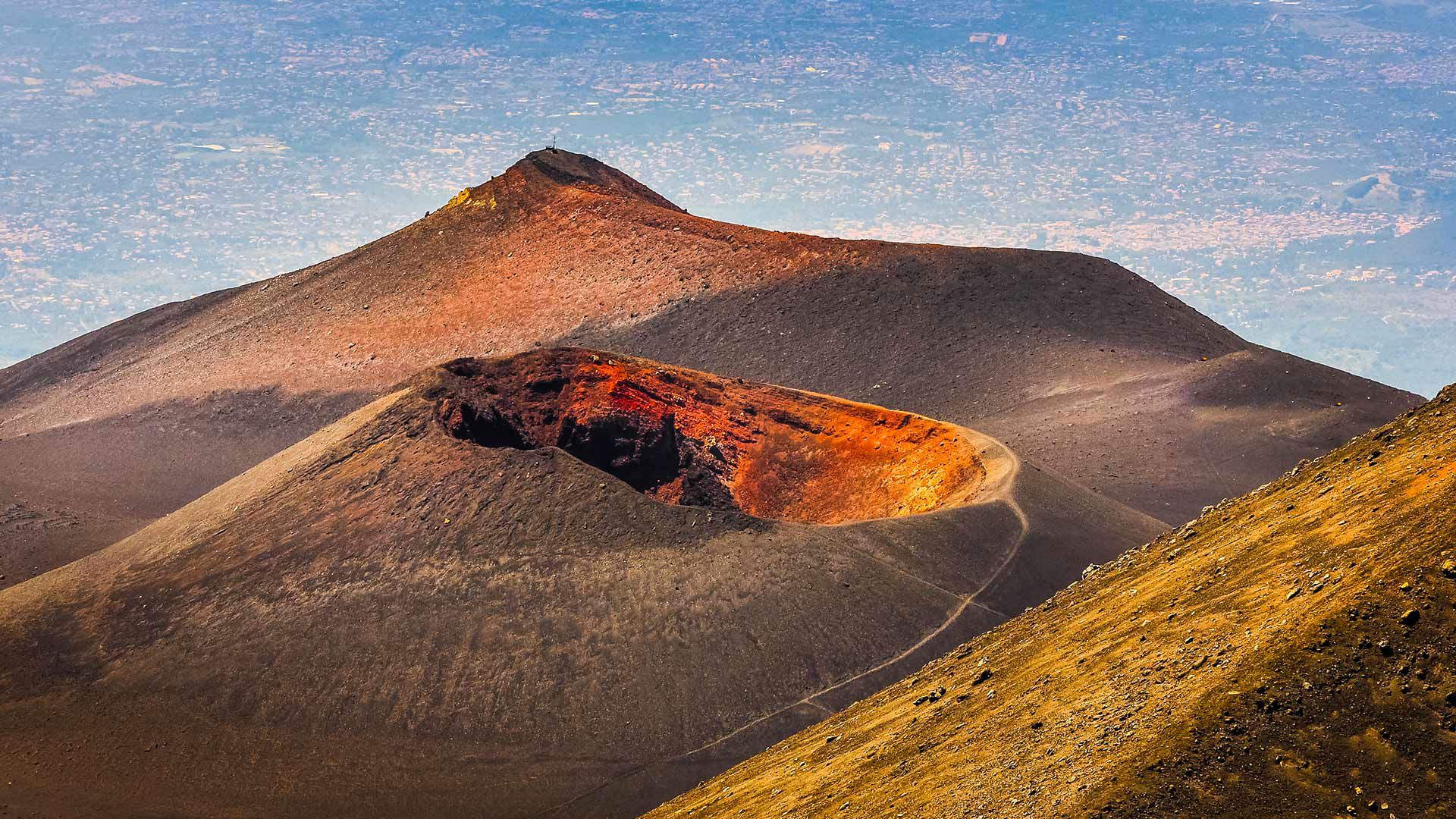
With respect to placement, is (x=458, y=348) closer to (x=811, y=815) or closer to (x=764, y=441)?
(x=764, y=441)

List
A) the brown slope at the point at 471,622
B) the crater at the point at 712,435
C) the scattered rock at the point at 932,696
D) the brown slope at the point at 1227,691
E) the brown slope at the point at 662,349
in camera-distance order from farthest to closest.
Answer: the brown slope at the point at 662,349 < the crater at the point at 712,435 < the brown slope at the point at 471,622 < the scattered rock at the point at 932,696 < the brown slope at the point at 1227,691

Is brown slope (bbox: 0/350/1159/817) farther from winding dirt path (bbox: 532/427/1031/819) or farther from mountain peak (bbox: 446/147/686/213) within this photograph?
mountain peak (bbox: 446/147/686/213)

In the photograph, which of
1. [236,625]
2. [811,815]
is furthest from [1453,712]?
[236,625]

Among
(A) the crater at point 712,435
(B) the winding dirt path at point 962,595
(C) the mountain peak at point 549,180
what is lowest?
(B) the winding dirt path at point 962,595

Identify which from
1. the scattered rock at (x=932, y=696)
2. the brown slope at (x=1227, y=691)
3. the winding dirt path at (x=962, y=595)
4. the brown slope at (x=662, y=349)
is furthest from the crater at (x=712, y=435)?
the brown slope at (x=1227, y=691)

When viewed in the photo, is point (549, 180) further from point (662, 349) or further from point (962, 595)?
point (962, 595)

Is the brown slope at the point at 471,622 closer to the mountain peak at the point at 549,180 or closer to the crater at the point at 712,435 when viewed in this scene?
the crater at the point at 712,435

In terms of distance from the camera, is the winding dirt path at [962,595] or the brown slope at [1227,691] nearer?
the brown slope at [1227,691]
